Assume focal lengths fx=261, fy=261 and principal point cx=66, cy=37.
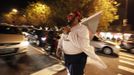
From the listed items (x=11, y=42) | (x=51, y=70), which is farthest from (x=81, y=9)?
(x=51, y=70)

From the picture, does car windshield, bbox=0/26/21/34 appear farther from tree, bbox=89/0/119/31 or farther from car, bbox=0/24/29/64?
tree, bbox=89/0/119/31

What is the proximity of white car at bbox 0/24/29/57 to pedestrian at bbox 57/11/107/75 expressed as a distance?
5.50 meters

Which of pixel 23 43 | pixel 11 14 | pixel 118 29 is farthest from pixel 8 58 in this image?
pixel 11 14

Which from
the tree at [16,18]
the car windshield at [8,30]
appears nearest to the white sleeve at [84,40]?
the car windshield at [8,30]

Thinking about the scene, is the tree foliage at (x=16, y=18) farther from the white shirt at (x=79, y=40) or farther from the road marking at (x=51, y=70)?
the white shirt at (x=79, y=40)

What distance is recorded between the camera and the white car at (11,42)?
10.2 meters

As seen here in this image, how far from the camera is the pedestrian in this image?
4922 mm

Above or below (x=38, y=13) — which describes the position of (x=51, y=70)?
below

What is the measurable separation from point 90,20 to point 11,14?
93505mm

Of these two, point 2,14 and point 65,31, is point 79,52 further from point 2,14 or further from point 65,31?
point 2,14

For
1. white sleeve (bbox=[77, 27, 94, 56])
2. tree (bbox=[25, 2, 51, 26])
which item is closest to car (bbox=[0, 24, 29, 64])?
white sleeve (bbox=[77, 27, 94, 56])

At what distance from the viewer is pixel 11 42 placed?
10461mm

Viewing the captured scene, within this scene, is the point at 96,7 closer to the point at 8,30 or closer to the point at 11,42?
the point at 8,30

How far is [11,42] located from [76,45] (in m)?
6.00
